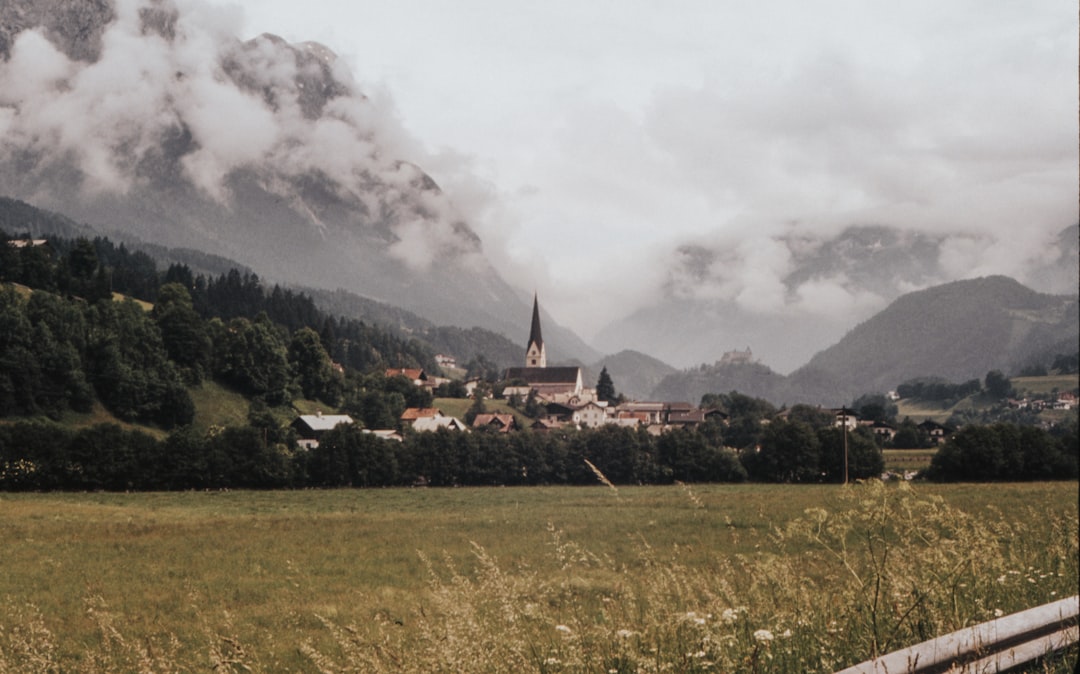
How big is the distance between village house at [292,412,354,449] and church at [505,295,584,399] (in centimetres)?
669

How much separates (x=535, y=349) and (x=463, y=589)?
19.4 m

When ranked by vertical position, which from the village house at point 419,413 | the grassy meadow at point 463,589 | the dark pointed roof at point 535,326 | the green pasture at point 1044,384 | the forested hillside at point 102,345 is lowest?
the grassy meadow at point 463,589

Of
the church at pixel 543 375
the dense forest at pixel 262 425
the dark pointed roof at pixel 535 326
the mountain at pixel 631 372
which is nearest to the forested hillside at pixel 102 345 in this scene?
the dense forest at pixel 262 425

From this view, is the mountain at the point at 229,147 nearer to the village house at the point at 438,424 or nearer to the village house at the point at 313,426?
the village house at the point at 438,424

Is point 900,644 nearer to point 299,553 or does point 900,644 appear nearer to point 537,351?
point 299,553

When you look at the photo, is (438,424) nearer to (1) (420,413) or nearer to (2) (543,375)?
(1) (420,413)

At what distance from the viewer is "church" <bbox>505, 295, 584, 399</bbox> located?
24.9 metres

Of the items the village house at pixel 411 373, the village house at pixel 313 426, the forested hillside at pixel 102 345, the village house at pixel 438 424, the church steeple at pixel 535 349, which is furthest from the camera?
the village house at pixel 411 373

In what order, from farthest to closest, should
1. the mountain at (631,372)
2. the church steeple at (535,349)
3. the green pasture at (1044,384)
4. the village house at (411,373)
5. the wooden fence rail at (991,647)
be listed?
1. the green pasture at (1044,384)
2. the mountain at (631,372)
3. the village house at (411,373)
4. the church steeple at (535,349)
5. the wooden fence rail at (991,647)

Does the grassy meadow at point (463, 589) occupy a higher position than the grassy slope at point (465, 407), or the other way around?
the grassy slope at point (465, 407)

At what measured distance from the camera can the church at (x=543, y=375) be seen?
81.7ft

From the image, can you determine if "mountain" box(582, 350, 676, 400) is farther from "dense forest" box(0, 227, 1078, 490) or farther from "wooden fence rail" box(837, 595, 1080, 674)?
"wooden fence rail" box(837, 595, 1080, 674)

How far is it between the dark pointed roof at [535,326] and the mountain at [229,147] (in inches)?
11.4

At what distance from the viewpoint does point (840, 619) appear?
6.49 meters
